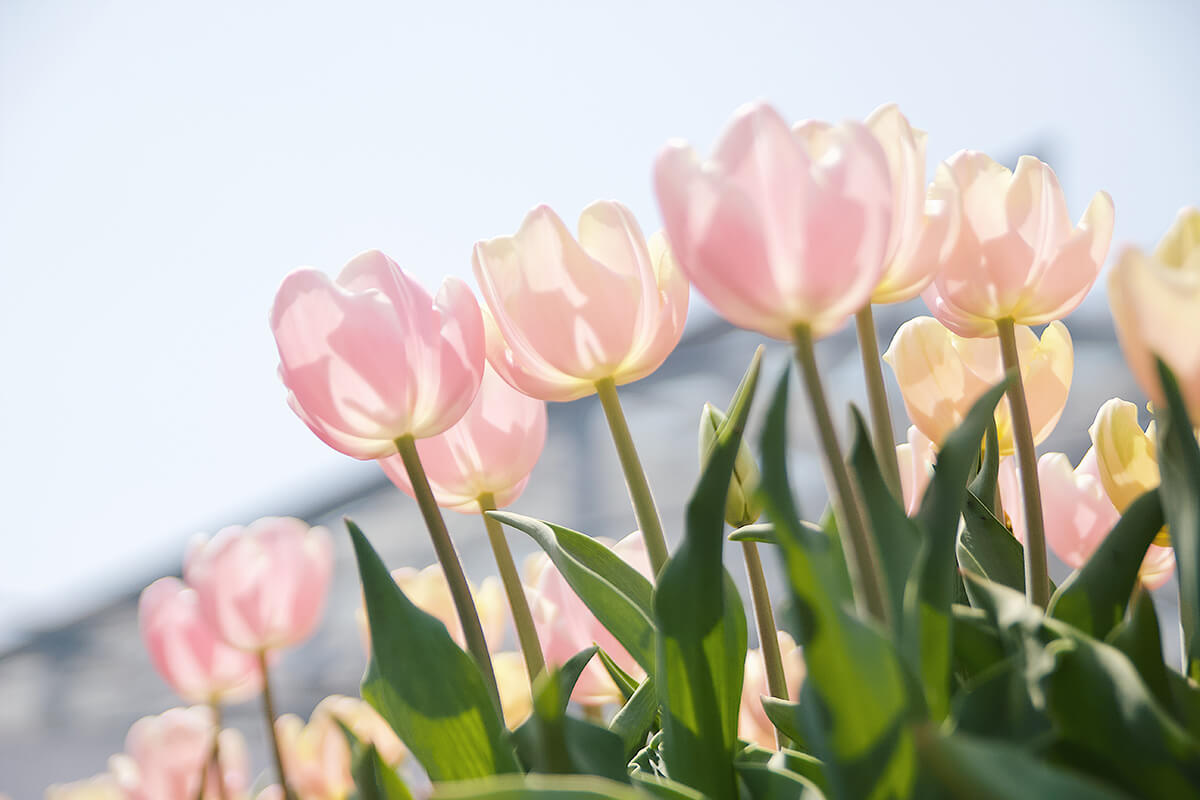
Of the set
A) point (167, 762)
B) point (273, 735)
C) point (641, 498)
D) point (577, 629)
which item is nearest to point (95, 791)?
point (167, 762)

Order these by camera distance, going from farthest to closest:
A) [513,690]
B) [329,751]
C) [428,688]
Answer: [329,751], [513,690], [428,688]

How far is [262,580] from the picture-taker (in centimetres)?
48

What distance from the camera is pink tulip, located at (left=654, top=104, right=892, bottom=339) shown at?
0.19 m

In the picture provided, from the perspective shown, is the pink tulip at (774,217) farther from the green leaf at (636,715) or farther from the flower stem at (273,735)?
the flower stem at (273,735)

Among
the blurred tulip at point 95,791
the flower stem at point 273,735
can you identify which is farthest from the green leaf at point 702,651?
the blurred tulip at point 95,791

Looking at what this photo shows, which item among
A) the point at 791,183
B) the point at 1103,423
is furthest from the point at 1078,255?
the point at 791,183

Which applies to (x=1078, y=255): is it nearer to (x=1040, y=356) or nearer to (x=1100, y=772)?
(x=1040, y=356)

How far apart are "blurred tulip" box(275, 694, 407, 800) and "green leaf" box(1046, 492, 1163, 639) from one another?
0.40m

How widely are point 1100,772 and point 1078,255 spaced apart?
18 cm

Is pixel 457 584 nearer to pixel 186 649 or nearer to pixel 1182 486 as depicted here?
pixel 1182 486

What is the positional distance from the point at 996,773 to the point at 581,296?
18 centimetres

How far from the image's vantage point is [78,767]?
291 centimetres

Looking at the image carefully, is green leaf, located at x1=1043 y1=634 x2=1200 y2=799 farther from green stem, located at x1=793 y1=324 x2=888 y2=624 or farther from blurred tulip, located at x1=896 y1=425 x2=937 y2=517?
blurred tulip, located at x1=896 y1=425 x2=937 y2=517

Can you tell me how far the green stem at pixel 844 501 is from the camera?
18cm
